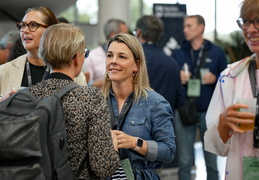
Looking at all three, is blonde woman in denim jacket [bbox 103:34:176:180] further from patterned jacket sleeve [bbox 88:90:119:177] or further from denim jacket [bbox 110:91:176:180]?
patterned jacket sleeve [bbox 88:90:119:177]

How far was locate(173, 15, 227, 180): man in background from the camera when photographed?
5.38 meters

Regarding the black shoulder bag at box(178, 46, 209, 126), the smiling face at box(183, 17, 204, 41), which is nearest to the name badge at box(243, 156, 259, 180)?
the black shoulder bag at box(178, 46, 209, 126)

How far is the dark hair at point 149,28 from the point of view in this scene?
199 inches

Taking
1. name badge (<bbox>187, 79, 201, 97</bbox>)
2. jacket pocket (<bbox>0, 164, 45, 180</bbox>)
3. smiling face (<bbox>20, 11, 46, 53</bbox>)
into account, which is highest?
smiling face (<bbox>20, 11, 46, 53</bbox>)

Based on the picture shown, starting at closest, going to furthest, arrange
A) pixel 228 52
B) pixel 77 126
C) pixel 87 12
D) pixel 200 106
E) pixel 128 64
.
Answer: pixel 77 126 < pixel 128 64 < pixel 200 106 < pixel 228 52 < pixel 87 12

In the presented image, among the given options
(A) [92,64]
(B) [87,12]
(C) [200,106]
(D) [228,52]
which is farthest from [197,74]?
(B) [87,12]

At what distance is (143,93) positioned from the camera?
288 centimetres

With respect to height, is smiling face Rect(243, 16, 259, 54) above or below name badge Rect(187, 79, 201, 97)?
above

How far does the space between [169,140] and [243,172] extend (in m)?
0.48

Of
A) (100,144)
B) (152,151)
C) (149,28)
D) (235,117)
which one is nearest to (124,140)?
(152,151)

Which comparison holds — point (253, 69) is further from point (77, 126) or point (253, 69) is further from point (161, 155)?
point (77, 126)

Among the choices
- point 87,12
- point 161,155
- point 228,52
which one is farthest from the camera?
point 87,12

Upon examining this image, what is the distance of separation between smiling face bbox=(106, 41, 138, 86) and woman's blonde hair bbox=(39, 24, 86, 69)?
1.89 feet

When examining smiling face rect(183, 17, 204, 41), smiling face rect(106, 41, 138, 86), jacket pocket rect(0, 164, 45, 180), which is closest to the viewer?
jacket pocket rect(0, 164, 45, 180)
